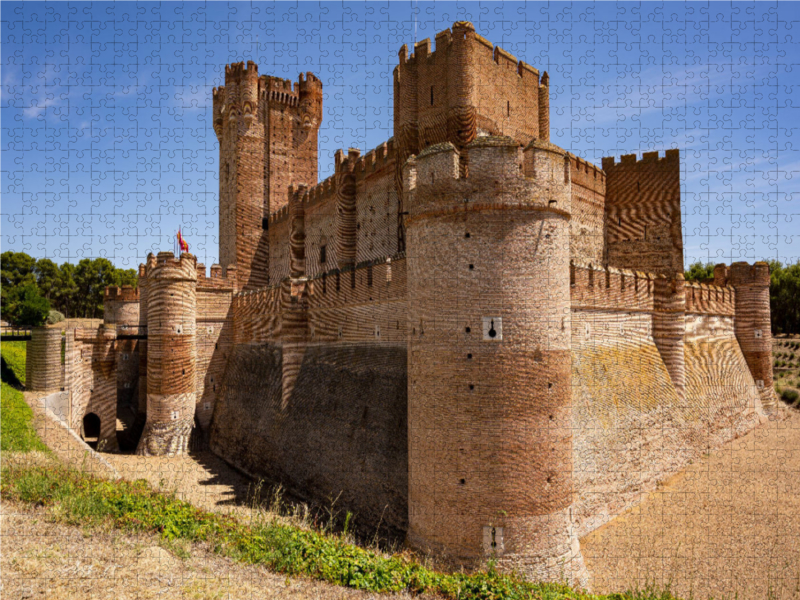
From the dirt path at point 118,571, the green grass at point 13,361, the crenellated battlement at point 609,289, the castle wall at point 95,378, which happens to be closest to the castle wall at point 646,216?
the crenellated battlement at point 609,289

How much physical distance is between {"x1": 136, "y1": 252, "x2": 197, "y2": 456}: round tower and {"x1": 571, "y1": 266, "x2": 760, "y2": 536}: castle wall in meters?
16.5

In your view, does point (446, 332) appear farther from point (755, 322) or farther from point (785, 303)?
point (785, 303)

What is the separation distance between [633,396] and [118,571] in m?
14.7

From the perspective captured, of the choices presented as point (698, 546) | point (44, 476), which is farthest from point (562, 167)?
point (44, 476)

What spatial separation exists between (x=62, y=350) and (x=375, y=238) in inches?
547

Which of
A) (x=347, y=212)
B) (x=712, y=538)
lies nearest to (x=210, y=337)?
(x=347, y=212)

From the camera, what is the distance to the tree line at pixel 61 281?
5067 centimetres

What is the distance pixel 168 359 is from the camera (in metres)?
22.9

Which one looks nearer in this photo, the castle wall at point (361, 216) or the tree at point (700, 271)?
the castle wall at point (361, 216)

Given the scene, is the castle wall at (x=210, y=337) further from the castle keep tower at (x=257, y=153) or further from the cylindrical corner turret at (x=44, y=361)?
the castle keep tower at (x=257, y=153)

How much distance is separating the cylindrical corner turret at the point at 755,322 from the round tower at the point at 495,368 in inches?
733

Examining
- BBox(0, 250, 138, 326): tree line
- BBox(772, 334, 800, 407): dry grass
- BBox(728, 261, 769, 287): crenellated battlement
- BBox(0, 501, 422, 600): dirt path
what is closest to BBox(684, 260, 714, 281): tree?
BBox(772, 334, 800, 407): dry grass

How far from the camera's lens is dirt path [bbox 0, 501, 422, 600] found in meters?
6.00

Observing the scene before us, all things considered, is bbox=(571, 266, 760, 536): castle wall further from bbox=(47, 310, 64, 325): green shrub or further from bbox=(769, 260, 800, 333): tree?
bbox=(47, 310, 64, 325): green shrub
